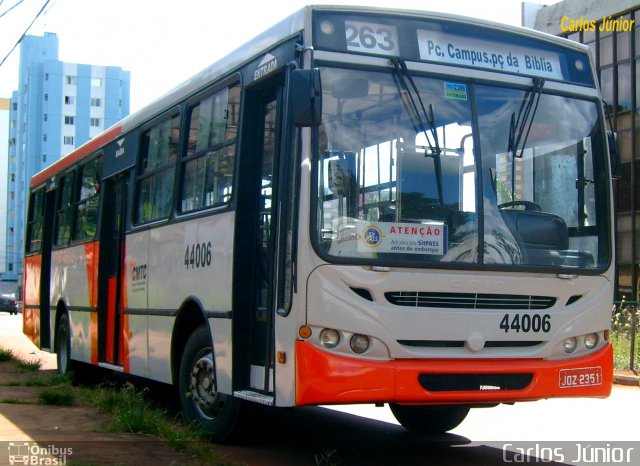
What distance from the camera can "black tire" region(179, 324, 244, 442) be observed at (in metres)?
7.79

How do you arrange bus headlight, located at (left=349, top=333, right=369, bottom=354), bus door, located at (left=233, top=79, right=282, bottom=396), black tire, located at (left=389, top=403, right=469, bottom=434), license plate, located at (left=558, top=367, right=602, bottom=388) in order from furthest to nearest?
black tire, located at (left=389, top=403, right=469, bottom=434) → bus door, located at (left=233, top=79, right=282, bottom=396) → license plate, located at (left=558, top=367, right=602, bottom=388) → bus headlight, located at (left=349, top=333, right=369, bottom=354)

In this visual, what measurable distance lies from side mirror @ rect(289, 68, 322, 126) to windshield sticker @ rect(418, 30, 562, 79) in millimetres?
1037

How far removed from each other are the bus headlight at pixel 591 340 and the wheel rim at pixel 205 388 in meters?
3.00

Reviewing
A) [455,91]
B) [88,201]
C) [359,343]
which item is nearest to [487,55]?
[455,91]

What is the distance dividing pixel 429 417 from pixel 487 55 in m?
3.54

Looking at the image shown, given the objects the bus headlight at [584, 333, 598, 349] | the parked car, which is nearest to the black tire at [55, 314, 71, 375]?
the bus headlight at [584, 333, 598, 349]

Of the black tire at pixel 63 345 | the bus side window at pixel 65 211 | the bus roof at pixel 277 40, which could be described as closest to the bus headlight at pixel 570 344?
the bus roof at pixel 277 40

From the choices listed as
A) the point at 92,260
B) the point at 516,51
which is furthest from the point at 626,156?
the point at 516,51

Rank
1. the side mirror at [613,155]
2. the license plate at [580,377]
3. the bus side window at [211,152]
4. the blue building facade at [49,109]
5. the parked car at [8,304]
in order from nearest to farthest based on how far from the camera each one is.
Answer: the license plate at [580,377], the side mirror at [613,155], the bus side window at [211,152], the parked car at [8,304], the blue building facade at [49,109]

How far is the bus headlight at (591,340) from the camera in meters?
7.19

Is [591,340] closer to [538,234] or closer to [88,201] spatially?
[538,234]

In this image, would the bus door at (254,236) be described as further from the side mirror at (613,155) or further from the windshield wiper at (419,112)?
the side mirror at (613,155)

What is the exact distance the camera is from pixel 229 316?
24.8 ft

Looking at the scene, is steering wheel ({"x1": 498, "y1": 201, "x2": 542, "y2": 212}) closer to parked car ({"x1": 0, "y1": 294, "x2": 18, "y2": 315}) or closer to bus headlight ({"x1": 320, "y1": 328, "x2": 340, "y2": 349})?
bus headlight ({"x1": 320, "y1": 328, "x2": 340, "y2": 349})
